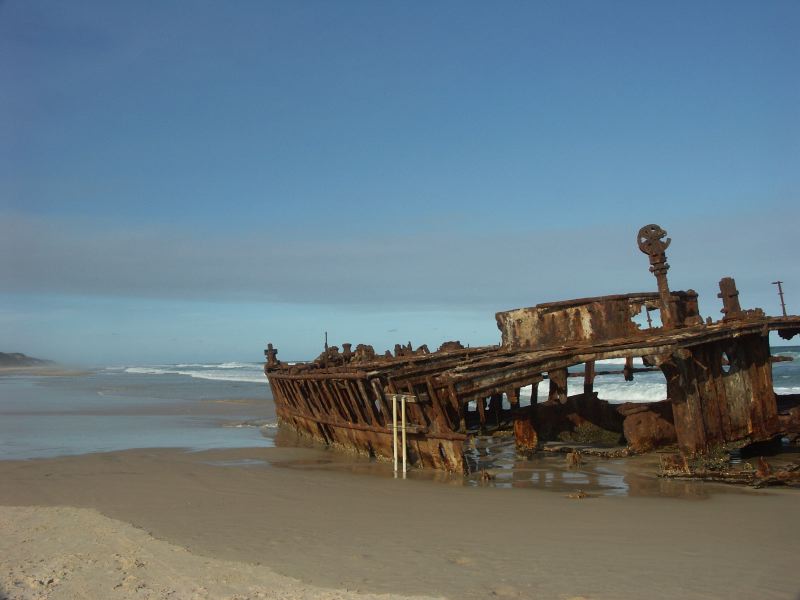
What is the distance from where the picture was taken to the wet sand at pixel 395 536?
556cm

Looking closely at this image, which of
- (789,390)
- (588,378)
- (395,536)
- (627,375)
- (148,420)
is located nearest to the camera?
(395,536)

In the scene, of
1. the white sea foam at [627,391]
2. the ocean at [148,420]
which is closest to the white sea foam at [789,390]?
the ocean at [148,420]

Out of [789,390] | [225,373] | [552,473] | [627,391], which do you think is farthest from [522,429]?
[225,373]

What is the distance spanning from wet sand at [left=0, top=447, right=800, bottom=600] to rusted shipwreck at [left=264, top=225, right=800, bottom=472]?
1.15 m

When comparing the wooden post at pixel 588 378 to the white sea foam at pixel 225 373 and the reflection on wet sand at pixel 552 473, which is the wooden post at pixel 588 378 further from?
the white sea foam at pixel 225 373

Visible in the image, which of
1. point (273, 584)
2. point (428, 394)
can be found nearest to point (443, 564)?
point (273, 584)

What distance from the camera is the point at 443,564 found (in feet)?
20.0

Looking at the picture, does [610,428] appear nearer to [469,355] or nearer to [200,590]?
[469,355]

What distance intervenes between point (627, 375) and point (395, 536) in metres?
8.07

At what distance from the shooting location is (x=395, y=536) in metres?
7.20

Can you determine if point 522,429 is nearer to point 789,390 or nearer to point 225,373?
point 789,390

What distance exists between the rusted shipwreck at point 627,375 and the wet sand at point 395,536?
115 centimetres

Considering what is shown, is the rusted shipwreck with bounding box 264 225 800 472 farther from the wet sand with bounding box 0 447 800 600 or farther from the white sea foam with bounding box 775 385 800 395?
the white sea foam with bounding box 775 385 800 395

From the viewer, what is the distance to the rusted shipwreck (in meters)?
10.6
